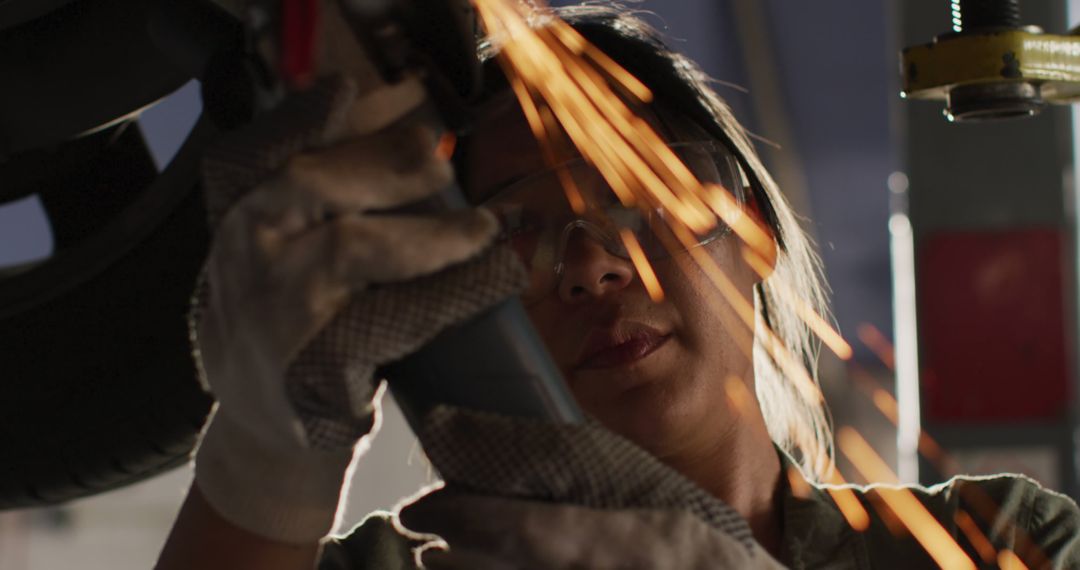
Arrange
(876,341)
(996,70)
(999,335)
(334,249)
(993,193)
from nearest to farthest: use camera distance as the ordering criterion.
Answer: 1. (334,249)
2. (996,70)
3. (999,335)
4. (993,193)
5. (876,341)

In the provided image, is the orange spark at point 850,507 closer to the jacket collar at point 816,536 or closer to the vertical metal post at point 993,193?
the jacket collar at point 816,536

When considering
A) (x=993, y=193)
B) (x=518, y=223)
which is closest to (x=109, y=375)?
(x=518, y=223)

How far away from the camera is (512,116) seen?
113 centimetres

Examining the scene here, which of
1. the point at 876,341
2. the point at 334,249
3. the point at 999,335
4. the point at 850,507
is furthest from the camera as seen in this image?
the point at 876,341

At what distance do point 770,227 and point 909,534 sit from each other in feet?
1.17

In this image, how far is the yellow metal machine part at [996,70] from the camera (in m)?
0.93

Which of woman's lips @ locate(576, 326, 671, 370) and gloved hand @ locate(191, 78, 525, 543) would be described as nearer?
gloved hand @ locate(191, 78, 525, 543)

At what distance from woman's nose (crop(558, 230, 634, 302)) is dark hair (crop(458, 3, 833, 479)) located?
167 mm

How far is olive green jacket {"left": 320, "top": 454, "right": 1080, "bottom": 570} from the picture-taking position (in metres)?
1.11

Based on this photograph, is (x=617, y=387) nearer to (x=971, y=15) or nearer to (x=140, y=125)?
(x=971, y=15)

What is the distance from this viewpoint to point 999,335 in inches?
112

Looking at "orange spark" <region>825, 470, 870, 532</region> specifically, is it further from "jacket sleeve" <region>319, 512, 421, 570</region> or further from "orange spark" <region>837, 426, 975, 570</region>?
"jacket sleeve" <region>319, 512, 421, 570</region>

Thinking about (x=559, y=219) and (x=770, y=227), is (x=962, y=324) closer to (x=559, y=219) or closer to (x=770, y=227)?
(x=770, y=227)

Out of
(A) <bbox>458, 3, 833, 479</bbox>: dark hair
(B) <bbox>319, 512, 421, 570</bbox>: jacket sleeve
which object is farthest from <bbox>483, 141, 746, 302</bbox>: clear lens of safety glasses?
→ (B) <bbox>319, 512, 421, 570</bbox>: jacket sleeve
